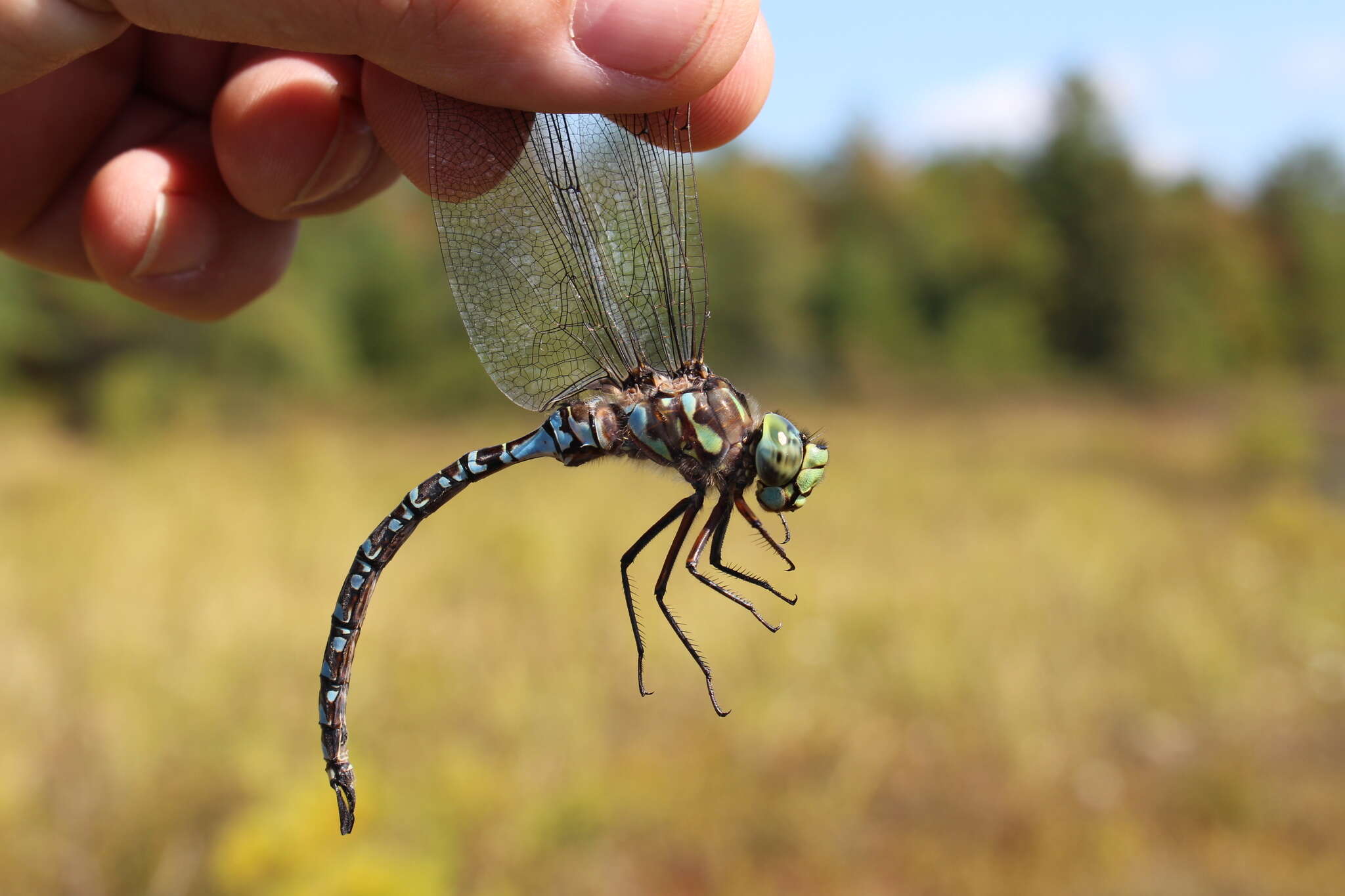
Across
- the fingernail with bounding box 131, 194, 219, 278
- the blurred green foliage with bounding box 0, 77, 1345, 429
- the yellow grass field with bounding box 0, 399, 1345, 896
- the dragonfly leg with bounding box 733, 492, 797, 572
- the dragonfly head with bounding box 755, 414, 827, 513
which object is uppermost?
the blurred green foliage with bounding box 0, 77, 1345, 429

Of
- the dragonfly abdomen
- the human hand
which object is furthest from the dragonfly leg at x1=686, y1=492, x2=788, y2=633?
the human hand

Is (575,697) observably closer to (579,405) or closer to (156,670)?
(156,670)

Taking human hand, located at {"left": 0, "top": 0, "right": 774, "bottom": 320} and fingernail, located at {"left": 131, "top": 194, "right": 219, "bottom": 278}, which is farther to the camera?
fingernail, located at {"left": 131, "top": 194, "right": 219, "bottom": 278}

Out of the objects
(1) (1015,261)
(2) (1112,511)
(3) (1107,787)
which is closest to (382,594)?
(3) (1107,787)

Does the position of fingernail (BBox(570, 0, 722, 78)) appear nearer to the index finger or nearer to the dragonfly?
the index finger

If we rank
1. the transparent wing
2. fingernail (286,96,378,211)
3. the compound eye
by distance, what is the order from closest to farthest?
1. the compound eye
2. the transparent wing
3. fingernail (286,96,378,211)

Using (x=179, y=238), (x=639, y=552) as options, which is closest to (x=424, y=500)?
(x=639, y=552)

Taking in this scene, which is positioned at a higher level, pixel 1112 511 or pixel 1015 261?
pixel 1015 261

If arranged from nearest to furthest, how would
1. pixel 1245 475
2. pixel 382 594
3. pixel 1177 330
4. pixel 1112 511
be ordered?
pixel 382 594, pixel 1112 511, pixel 1245 475, pixel 1177 330

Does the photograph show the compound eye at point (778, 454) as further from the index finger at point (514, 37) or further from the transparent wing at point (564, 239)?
the index finger at point (514, 37)
